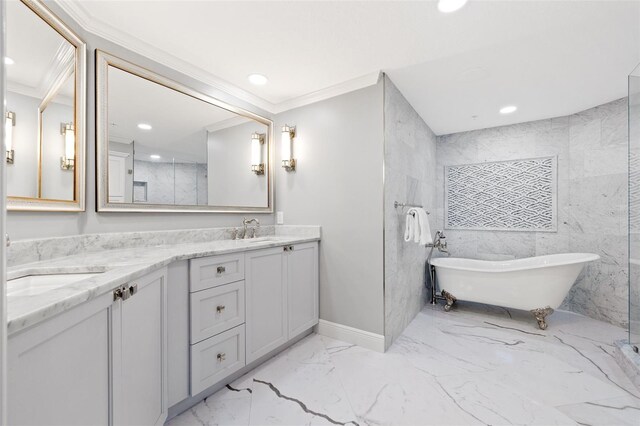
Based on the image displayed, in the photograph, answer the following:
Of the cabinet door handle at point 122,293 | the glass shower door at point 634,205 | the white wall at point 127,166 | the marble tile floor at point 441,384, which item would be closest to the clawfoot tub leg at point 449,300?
the marble tile floor at point 441,384

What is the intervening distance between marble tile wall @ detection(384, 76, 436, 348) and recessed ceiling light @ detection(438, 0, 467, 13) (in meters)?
0.70

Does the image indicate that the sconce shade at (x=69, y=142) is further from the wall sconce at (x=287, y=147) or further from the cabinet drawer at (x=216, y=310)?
the wall sconce at (x=287, y=147)

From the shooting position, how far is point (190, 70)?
197 cm

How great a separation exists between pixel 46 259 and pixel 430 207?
11.4 feet

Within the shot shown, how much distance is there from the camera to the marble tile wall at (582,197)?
2.58 meters

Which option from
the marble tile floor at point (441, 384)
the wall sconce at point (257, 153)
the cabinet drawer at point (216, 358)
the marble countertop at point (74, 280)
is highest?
the wall sconce at point (257, 153)

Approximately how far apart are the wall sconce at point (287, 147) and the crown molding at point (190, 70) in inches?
9.4

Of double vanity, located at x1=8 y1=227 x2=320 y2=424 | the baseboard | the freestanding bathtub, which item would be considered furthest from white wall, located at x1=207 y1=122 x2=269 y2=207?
the freestanding bathtub

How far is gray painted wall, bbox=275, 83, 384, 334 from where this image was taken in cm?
211

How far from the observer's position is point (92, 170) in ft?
4.93

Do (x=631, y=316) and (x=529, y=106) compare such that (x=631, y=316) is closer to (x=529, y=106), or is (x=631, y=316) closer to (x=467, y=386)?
(x=467, y=386)

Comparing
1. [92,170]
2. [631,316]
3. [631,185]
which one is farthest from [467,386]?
[92,170]

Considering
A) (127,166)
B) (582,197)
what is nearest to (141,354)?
(127,166)

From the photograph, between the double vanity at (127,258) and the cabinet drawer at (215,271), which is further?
the cabinet drawer at (215,271)
